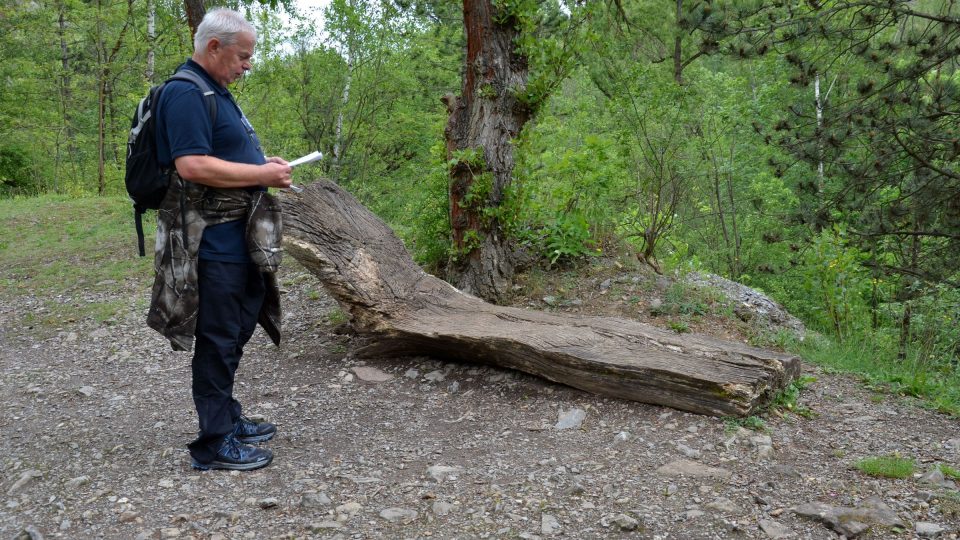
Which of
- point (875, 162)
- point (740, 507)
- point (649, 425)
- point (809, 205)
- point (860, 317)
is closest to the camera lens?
point (740, 507)

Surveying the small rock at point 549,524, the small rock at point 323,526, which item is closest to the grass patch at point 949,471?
the small rock at point 549,524

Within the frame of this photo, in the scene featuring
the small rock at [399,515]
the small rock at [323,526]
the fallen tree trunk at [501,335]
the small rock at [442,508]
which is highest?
the fallen tree trunk at [501,335]

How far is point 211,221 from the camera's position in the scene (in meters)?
3.24

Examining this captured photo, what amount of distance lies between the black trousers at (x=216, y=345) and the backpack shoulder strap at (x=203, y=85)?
704mm

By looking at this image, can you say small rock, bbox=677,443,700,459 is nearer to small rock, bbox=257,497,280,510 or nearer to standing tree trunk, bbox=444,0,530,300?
small rock, bbox=257,497,280,510

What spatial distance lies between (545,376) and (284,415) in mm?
1599

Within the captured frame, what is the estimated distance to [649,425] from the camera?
150 inches

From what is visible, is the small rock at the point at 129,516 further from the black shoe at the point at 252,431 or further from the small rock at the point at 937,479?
the small rock at the point at 937,479

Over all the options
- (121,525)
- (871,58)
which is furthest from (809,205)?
(121,525)

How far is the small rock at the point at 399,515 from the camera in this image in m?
2.95

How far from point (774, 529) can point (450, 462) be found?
1512mm

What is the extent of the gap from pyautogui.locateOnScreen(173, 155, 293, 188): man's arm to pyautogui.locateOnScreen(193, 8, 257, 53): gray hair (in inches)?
21.0

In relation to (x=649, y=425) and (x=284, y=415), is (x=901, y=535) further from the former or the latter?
(x=284, y=415)

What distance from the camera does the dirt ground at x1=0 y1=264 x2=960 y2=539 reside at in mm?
2896
